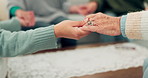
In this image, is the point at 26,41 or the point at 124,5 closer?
the point at 26,41

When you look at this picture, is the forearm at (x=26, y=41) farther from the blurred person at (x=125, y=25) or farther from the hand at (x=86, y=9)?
the hand at (x=86, y=9)

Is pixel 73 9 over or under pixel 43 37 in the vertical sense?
over

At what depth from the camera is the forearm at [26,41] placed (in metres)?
0.87

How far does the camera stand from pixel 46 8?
1.90 meters

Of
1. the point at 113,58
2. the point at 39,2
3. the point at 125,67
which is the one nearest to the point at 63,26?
the point at 125,67

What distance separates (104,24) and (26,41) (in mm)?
330

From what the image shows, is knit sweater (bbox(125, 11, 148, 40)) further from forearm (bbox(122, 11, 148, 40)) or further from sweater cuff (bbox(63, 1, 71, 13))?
sweater cuff (bbox(63, 1, 71, 13))

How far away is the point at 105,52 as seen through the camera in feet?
5.32

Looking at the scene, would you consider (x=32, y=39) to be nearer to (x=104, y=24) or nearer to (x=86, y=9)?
(x=104, y=24)

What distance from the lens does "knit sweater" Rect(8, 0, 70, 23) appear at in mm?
1822

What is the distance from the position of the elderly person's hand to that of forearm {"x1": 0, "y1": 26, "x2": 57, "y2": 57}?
0.53ft

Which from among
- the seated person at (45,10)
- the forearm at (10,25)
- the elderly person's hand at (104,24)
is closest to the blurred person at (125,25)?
the elderly person's hand at (104,24)

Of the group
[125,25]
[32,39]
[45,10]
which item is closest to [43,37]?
[32,39]

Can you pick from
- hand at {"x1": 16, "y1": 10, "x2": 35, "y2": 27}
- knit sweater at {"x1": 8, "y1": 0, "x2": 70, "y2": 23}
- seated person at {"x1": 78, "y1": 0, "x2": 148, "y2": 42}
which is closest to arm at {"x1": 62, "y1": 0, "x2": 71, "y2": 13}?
knit sweater at {"x1": 8, "y1": 0, "x2": 70, "y2": 23}
